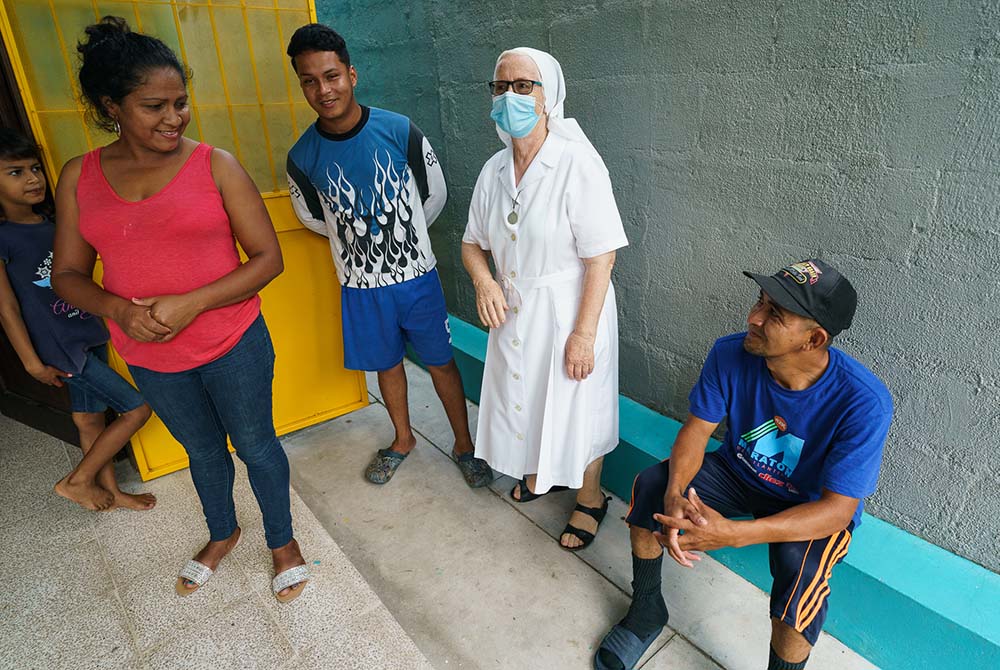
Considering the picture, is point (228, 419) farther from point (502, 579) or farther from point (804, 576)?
point (804, 576)

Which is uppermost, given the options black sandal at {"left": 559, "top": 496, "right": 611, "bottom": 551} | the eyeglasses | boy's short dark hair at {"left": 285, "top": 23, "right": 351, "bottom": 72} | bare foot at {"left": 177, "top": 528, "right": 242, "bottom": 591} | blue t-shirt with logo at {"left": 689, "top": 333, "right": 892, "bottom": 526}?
boy's short dark hair at {"left": 285, "top": 23, "right": 351, "bottom": 72}

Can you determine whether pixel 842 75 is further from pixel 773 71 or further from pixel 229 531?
pixel 229 531

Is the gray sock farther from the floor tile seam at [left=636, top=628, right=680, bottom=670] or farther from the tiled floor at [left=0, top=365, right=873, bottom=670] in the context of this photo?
the floor tile seam at [left=636, top=628, right=680, bottom=670]

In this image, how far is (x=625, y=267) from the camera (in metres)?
2.43

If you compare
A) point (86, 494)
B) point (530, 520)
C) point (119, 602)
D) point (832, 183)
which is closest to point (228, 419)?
point (119, 602)

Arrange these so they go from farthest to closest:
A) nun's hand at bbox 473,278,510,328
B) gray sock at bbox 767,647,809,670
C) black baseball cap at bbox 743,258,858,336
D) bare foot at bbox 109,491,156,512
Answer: bare foot at bbox 109,491,156,512 < nun's hand at bbox 473,278,510,328 < gray sock at bbox 767,647,809,670 < black baseball cap at bbox 743,258,858,336

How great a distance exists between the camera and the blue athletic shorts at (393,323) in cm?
248

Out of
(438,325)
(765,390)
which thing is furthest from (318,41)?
(765,390)

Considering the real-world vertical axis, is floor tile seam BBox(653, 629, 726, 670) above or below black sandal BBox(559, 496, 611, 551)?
below

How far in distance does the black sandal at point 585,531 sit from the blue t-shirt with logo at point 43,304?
1956 mm

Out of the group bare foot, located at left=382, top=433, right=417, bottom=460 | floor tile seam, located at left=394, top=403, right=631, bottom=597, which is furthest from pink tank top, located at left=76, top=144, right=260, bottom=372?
floor tile seam, located at left=394, top=403, right=631, bottom=597

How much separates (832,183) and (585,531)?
1447mm

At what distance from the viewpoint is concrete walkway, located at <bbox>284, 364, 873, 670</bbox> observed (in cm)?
184

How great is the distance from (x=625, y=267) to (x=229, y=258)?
148cm
